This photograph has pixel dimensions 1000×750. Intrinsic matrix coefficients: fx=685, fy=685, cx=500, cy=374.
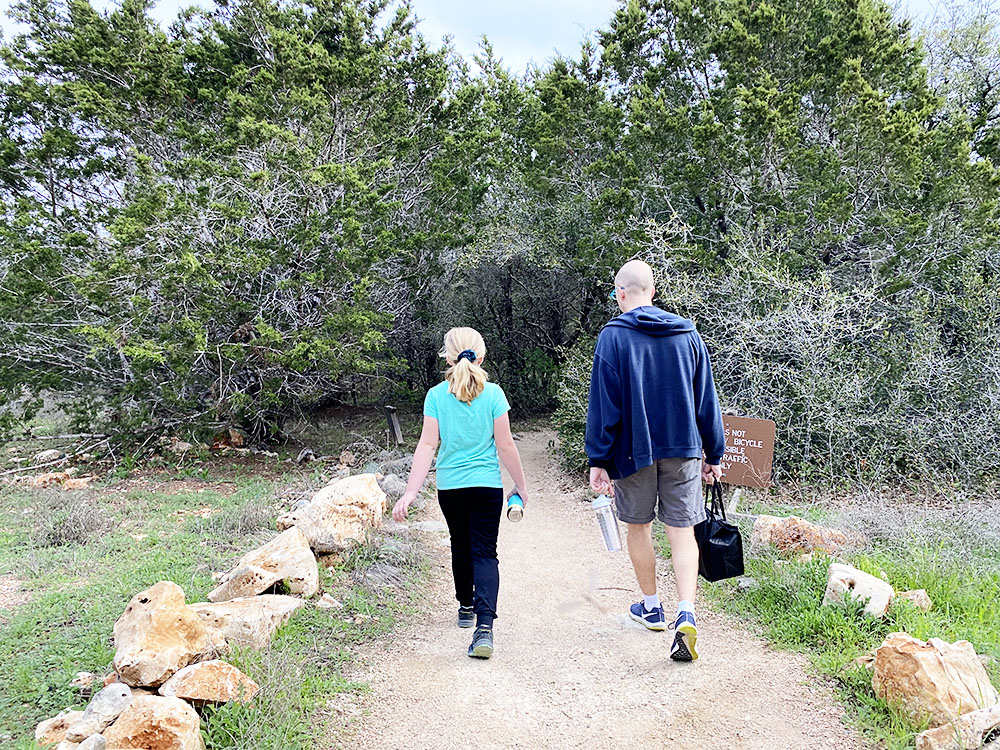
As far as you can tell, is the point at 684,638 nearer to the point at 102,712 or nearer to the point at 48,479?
the point at 102,712

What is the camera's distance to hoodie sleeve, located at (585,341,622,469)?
3.57 m

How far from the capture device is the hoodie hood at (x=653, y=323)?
3.54m

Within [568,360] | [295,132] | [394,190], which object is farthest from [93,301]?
[568,360]

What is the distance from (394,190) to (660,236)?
4300 mm

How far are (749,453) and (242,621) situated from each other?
4.43 m

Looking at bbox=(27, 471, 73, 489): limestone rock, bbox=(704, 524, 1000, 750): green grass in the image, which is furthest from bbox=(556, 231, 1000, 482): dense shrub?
bbox=(27, 471, 73, 489): limestone rock

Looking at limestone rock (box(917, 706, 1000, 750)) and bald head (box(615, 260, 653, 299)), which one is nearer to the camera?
limestone rock (box(917, 706, 1000, 750))

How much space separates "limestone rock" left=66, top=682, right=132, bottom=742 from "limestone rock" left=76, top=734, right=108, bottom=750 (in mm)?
169

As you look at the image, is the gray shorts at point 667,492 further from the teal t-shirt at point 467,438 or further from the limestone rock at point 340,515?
the limestone rock at point 340,515

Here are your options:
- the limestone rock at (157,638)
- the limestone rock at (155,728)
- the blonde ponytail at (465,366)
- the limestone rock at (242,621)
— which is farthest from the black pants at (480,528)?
the limestone rock at (155,728)

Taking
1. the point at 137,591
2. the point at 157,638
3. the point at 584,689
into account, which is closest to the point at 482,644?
the point at 584,689

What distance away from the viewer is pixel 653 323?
3.54m

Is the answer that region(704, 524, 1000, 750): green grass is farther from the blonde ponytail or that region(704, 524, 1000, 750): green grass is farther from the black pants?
the blonde ponytail

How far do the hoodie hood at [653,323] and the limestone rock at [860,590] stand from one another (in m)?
1.81
